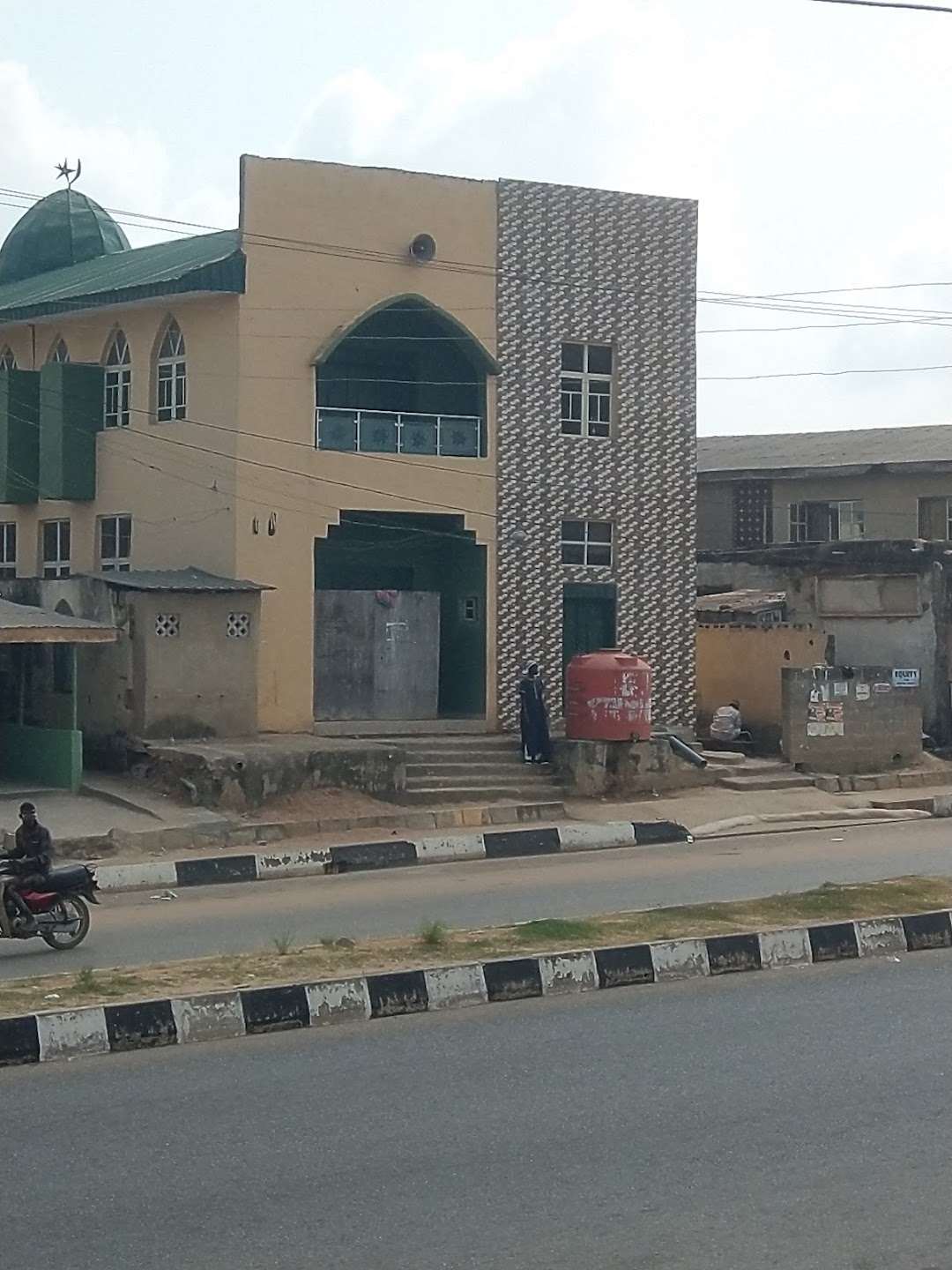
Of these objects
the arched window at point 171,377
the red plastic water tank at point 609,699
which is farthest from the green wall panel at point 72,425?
the red plastic water tank at point 609,699

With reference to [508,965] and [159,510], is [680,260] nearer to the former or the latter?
[159,510]

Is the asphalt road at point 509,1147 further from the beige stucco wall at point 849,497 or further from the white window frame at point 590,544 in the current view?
the beige stucco wall at point 849,497

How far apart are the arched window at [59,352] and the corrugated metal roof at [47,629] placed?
7256mm

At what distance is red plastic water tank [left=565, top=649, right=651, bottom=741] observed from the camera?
83.0 ft

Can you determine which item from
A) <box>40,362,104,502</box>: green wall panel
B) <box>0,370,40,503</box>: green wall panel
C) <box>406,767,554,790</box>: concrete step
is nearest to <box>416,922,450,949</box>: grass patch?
<box>406,767,554,790</box>: concrete step

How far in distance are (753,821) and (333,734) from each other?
20.1ft

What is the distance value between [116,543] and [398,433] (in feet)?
15.7

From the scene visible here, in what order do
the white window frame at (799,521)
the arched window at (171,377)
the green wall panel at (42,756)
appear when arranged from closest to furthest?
the green wall panel at (42,756), the arched window at (171,377), the white window frame at (799,521)

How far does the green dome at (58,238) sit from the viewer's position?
1320 inches

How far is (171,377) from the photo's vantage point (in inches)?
1054

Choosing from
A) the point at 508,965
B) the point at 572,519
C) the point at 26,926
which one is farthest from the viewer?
the point at 572,519

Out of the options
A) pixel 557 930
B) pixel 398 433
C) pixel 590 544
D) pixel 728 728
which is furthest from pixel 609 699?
pixel 557 930

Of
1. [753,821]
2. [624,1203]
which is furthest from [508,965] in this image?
[753,821]

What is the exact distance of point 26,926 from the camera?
44.0ft
